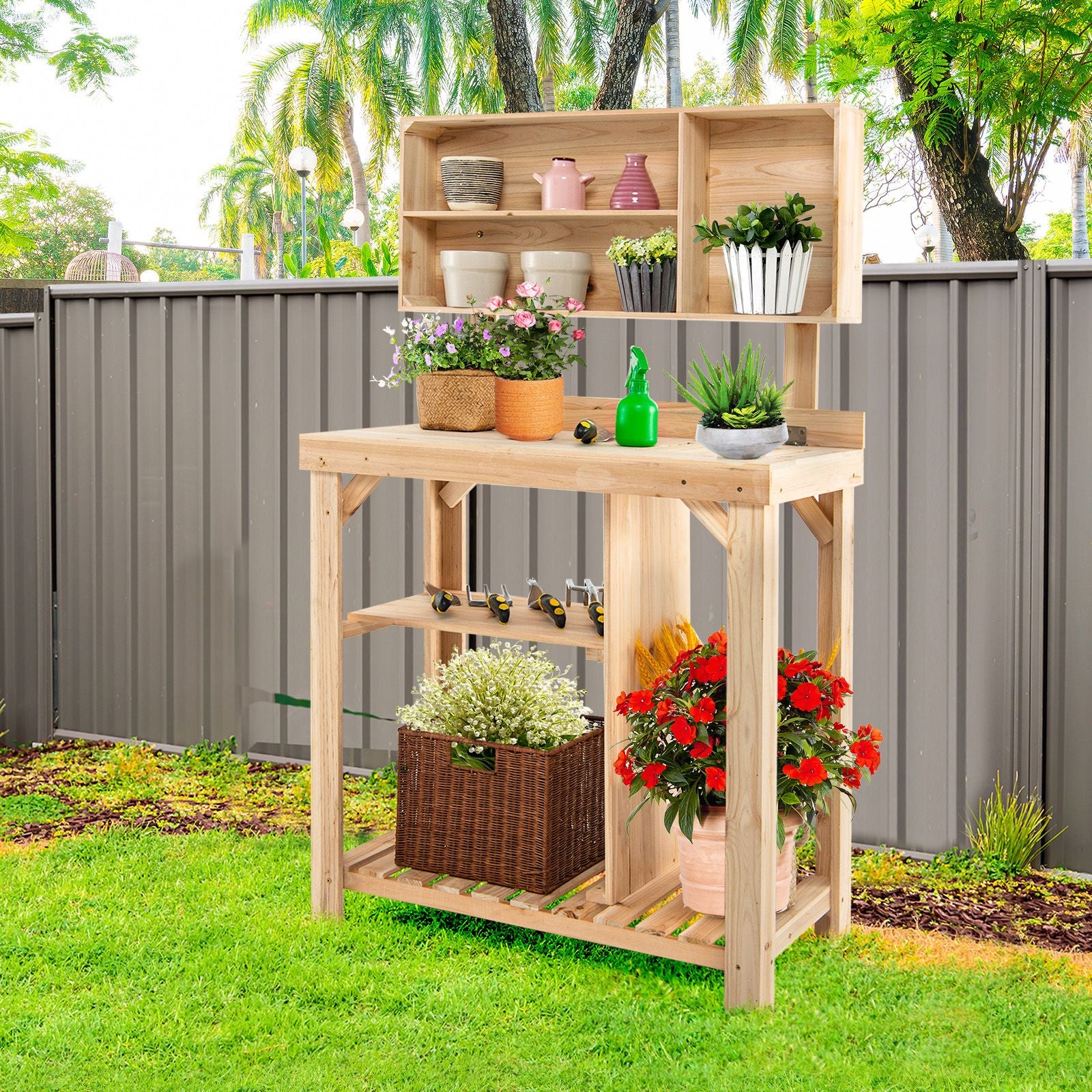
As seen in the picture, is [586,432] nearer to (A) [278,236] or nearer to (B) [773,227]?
(B) [773,227]

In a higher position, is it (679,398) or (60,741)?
(679,398)

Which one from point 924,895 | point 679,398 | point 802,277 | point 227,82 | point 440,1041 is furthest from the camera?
point 227,82

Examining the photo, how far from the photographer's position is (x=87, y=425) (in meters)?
5.13

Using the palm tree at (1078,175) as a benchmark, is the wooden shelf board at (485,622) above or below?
below

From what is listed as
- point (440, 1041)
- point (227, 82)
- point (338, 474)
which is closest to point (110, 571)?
point (338, 474)

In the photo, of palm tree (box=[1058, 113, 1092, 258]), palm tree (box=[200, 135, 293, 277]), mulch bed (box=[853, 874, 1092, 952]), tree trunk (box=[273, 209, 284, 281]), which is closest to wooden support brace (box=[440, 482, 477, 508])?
mulch bed (box=[853, 874, 1092, 952])

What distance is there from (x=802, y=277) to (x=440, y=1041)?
1.85 meters

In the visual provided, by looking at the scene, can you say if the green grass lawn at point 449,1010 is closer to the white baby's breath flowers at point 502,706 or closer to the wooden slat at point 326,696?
the wooden slat at point 326,696

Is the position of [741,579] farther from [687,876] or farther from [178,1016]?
[178,1016]

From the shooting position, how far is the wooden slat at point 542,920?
3039 mm

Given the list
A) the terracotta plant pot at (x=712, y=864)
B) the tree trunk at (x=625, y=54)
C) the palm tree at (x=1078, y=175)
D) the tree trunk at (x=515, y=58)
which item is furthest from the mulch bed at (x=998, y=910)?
the palm tree at (x=1078, y=175)

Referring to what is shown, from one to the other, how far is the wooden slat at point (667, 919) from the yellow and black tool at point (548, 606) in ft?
2.34

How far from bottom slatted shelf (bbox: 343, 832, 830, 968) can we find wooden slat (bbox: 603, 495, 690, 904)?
7 centimetres

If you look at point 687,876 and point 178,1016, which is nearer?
point 178,1016
